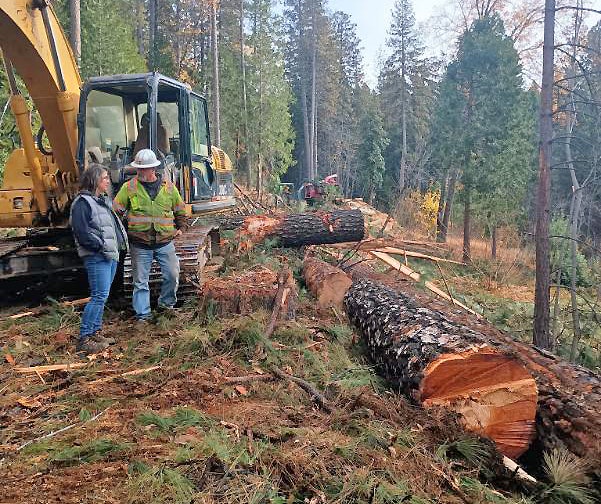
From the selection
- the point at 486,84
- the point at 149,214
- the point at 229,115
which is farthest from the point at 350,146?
the point at 149,214

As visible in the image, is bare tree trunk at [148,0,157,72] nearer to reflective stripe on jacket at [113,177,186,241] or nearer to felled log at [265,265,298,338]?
reflective stripe on jacket at [113,177,186,241]

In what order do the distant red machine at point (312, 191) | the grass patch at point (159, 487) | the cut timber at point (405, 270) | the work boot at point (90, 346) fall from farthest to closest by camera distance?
the distant red machine at point (312, 191)
the cut timber at point (405, 270)
the work boot at point (90, 346)
the grass patch at point (159, 487)

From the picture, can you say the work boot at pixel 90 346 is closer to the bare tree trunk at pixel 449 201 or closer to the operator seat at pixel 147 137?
the operator seat at pixel 147 137

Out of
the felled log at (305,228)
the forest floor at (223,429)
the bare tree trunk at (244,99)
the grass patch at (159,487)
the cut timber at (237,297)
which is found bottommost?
the forest floor at (223,429)

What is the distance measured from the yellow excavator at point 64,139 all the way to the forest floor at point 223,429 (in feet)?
5.10

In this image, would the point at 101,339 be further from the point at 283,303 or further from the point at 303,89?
the point at 303,89

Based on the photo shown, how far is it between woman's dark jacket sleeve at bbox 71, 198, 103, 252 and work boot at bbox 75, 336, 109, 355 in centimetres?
94

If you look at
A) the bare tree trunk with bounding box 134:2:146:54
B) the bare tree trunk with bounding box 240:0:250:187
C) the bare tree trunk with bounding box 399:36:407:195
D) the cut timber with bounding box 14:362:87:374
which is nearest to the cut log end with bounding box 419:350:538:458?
the cut timber with bounding box 14:362:87:374

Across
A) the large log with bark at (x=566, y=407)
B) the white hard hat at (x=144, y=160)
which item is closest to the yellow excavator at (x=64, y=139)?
the white hard hat at (x=144, y=160)

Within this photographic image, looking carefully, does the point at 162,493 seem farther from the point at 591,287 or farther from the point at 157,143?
the point at 591,287

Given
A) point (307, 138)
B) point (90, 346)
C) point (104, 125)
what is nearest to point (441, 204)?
point (307, 138)

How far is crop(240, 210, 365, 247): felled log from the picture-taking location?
32.6ft

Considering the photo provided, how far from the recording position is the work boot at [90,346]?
4879 mm

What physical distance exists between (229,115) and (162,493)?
1135 inches
